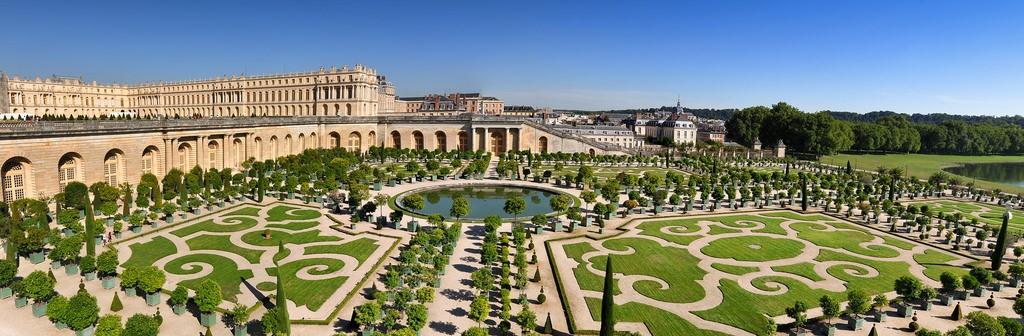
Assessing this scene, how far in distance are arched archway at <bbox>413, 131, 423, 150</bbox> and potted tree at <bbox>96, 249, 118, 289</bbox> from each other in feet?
210

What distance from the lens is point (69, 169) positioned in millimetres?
41469

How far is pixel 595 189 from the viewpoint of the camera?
52.0 metres

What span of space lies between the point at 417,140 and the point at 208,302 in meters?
68.9

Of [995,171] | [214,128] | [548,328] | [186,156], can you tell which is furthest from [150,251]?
[995,171]

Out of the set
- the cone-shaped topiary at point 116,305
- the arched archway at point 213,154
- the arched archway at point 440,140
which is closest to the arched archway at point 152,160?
the arched archway at point 213,154

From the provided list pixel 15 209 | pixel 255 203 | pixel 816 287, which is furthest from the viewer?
pixel 255 203

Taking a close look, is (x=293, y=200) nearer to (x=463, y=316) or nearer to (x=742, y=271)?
(x=463, y=316)

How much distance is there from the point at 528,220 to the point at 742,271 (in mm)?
15436

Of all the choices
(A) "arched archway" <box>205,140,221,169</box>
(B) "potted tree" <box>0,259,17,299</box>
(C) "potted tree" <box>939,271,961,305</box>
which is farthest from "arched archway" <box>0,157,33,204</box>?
(C) "potted tree" <box>939,271,961,305</box>

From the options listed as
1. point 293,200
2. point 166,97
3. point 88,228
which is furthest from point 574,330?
point 166,97

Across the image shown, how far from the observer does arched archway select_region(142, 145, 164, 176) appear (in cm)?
4869

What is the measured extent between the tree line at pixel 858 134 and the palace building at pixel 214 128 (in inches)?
1422

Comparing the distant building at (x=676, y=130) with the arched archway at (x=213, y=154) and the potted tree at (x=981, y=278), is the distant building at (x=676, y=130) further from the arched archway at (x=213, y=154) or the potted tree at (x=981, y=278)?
A: the potted tree at (x=981, y=278)

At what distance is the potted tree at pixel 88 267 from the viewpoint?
78.7ft
